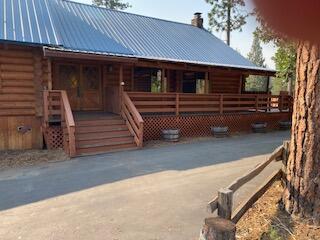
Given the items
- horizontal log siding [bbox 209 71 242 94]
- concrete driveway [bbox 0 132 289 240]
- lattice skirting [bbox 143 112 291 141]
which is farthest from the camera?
horizontal log siding [bbox 209 71 242 94]

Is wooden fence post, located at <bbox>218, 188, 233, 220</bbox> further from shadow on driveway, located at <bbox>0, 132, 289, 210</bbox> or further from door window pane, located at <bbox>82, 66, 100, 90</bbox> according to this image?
door window pane, located at <bbox>82, 66, 100, 90</bbox>

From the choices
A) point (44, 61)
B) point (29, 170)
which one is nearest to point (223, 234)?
point (29, 170)

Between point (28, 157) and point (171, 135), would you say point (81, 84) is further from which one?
point (28, 157)

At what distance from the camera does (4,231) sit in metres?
4.16

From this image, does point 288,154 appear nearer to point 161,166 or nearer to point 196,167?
point 196,167

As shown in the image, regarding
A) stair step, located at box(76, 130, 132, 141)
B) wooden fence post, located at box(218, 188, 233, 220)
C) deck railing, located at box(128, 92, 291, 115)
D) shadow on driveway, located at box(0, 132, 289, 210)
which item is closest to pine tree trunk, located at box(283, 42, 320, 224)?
wooden fence post, located at box(218, 188, 233, 220)

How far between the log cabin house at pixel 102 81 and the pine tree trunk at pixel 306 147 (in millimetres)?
5964

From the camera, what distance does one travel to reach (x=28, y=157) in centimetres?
862

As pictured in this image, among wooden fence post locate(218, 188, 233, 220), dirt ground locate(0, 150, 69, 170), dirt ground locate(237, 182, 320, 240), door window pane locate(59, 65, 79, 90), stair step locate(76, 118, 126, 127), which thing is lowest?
dirt ground locate(0, 150, 69, 170)

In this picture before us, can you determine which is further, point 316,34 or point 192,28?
point 192,28

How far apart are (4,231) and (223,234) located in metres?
3.02

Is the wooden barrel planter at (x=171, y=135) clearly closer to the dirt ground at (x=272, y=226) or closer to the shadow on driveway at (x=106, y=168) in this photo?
the shadow on driveway at (x=106, y=168)

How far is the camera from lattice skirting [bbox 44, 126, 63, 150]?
9.42 metres

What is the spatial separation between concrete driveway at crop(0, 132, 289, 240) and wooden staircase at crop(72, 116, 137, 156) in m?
0.57
